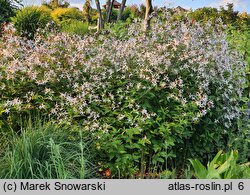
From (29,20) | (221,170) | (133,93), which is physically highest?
(29,20)

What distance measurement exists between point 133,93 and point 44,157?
1.07 metres

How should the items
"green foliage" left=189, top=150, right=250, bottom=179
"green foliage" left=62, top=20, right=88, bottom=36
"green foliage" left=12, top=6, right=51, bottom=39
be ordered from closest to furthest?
"green foliage" left=189, top=150, right=250, bottom=179
"green foliage" left=62, top=20, right=88, bottom=36
"green foliage" left=12, top=6, right=51, bottom=39

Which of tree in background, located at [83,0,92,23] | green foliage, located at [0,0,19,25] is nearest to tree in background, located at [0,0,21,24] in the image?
green foliage, located at [0,0,19,25]

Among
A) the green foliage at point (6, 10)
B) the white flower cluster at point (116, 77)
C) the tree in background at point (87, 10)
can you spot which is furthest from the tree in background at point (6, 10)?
the tree in background at point (87, 10)

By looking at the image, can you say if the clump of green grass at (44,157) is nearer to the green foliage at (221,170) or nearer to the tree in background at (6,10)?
the green foliage at (221,170)

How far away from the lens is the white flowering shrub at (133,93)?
425cm

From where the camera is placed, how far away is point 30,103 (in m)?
4.38

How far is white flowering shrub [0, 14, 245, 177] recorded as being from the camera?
14.0 feet

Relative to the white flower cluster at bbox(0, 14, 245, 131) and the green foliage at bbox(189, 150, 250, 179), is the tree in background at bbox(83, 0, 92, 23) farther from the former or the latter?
the green foliage at bbox(189, 150, 250, 179)

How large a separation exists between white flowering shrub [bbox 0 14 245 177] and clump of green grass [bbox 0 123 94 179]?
25cm

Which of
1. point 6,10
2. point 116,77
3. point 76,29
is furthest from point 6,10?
point 116,77

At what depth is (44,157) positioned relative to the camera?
3760mm

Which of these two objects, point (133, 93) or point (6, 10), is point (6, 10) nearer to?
point (6, 10)

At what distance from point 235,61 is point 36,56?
239 centimetres
